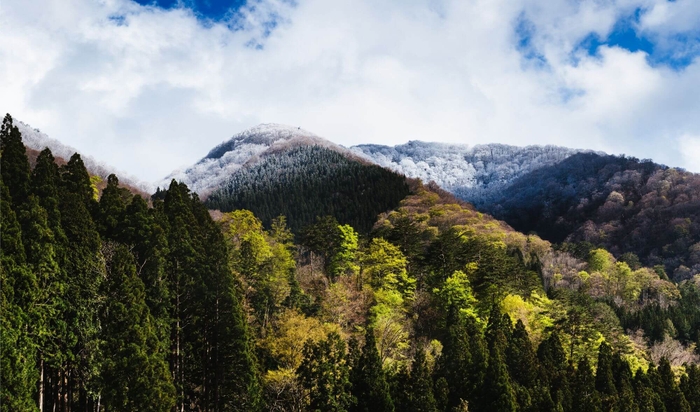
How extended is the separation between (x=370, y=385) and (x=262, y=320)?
11.6m

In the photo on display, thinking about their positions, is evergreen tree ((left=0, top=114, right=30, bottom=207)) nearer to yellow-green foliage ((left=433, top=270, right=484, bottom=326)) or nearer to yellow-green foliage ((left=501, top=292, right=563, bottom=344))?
yellow-green foliage ((left=433, top=270, right=484, bottom=326))

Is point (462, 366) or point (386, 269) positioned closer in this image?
point (462, 366)

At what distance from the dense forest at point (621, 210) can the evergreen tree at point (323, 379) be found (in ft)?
267

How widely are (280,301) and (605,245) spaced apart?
10643cm

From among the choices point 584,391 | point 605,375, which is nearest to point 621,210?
point 605,375

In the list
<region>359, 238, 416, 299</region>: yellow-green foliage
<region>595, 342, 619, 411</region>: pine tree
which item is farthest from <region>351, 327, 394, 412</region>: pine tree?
<region>595, 342, 619, 411</region>: pine tree

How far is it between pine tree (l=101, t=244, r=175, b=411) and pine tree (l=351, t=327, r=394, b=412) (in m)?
11.4

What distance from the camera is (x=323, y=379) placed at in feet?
109

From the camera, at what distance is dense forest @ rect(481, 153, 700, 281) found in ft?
395

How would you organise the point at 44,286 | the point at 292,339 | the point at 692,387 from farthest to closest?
the point at 692,387 → the point at 292,339 → the point at 44,286

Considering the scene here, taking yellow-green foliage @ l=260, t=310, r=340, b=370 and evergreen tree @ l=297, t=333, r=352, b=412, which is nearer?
evergreen tree @ l=297, t=333, r=352, b=412

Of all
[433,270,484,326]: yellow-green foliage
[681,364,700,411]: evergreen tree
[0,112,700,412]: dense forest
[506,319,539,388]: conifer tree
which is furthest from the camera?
[433,270,484,326]: yellow-green foliage

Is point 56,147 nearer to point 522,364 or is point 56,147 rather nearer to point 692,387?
point 522,364

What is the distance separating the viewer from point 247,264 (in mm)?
45094
